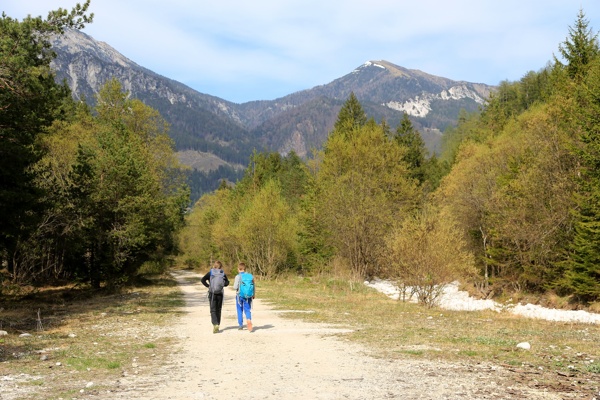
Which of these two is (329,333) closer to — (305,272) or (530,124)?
(530,124)

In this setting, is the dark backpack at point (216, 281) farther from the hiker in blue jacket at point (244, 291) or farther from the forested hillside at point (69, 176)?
the forested hillside at point (69, 176)

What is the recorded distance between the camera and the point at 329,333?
533 inches

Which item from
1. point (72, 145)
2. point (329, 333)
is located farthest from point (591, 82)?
point (72, 145)

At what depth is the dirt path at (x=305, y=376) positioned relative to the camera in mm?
7004

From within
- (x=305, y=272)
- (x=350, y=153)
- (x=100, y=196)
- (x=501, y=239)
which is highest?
(x=350, y=153)

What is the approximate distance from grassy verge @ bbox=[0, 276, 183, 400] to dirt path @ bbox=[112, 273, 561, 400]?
2.27ft

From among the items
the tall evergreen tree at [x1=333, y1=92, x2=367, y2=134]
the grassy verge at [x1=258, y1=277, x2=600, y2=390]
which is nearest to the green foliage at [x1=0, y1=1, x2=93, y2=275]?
the grassy verge at [x1=258, y1=277, x2=600, y2=390]

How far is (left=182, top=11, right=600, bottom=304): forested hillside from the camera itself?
2444 centimetres

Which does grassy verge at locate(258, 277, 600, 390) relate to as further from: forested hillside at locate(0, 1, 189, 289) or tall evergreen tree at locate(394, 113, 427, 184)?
tall evergreen tree at locate(394, 113, 427, 184)

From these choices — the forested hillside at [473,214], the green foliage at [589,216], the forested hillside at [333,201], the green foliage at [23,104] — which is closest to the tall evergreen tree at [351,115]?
the forested hillside at [473,214]

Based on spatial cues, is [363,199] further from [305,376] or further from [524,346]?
[305,376]

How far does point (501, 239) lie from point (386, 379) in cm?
2852

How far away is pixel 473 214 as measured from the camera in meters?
36.6

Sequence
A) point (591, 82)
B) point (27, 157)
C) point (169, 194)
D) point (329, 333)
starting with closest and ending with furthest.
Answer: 1. point (329, 333)
2. point (27, 157)
3. point (591, 82)
4. point (169, 194)
